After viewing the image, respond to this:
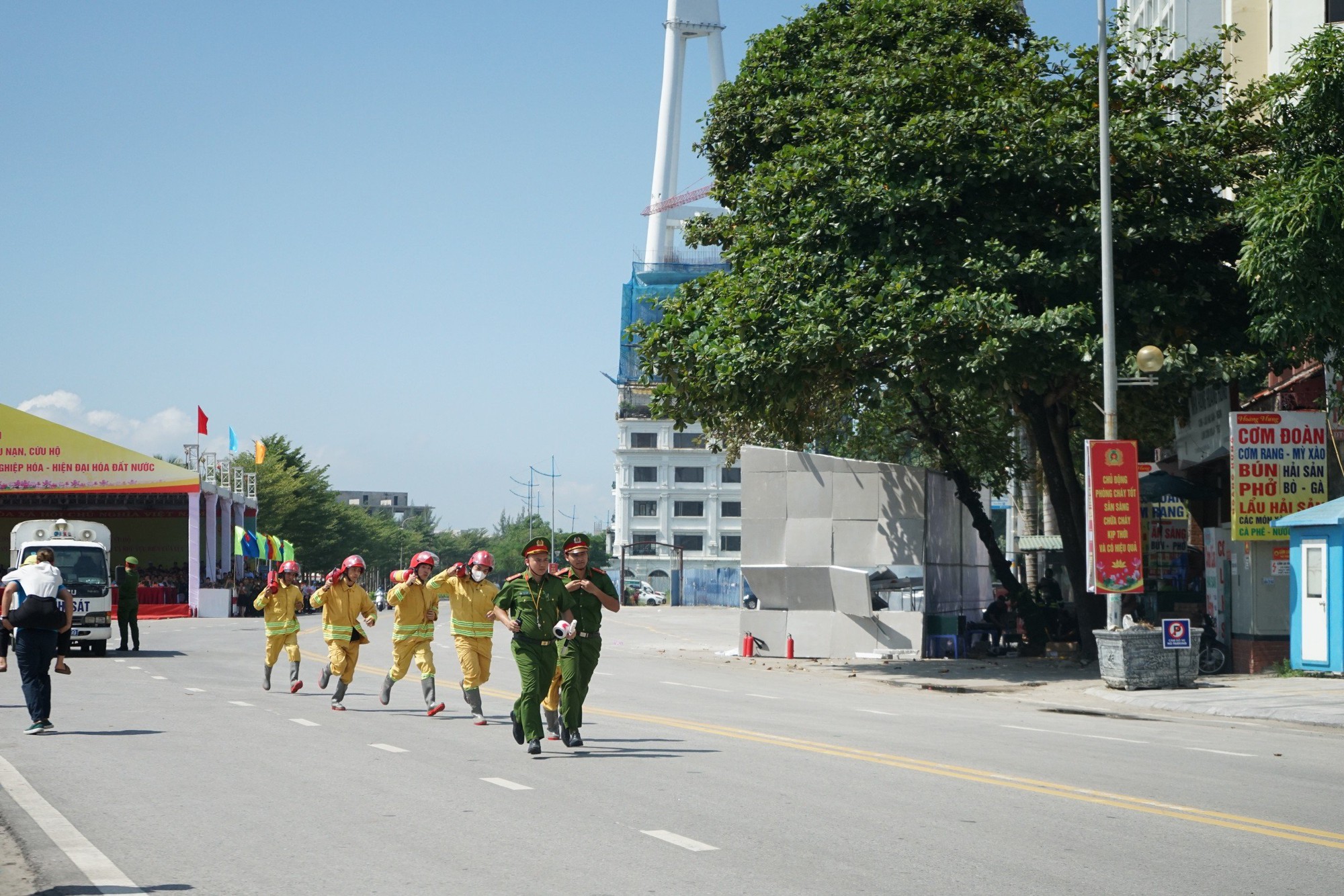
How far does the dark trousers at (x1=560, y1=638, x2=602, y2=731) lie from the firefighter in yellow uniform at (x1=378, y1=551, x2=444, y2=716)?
11.8 ft

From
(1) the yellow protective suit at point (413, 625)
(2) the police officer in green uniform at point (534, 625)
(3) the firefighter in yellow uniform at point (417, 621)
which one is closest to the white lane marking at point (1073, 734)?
(2) the police officer in green uniform at point (534, 625)

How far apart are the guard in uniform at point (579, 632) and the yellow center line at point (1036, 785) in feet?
6.19

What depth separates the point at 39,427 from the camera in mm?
56094

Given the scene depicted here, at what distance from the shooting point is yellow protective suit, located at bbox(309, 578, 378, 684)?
1706 cm

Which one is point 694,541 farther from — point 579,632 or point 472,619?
point 579,632

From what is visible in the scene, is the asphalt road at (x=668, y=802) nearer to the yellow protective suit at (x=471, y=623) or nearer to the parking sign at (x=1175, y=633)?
the yellow protective suit at (x=471, y=623)

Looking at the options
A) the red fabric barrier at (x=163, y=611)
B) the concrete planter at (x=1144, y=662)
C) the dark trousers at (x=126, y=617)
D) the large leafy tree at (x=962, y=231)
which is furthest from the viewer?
the red fabric barrier at (x=163, y=611)

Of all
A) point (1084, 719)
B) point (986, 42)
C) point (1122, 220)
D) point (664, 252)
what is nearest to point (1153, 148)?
point (1122, 220)

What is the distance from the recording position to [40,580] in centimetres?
1370

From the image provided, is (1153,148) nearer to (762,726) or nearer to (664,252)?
(762,726)

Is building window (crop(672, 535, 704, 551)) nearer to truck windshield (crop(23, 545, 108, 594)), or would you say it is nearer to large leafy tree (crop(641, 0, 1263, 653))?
truck windshield (crop(23, 545, 108, 594))

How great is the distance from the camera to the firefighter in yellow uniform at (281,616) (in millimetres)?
19422

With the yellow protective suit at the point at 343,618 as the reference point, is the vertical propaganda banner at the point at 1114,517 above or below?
above

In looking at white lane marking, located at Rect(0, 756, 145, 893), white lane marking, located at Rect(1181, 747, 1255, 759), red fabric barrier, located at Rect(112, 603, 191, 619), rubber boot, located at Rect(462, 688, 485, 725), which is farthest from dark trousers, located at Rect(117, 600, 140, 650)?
red fabric barrier, located at Rect(112, 603, 191, 619)
